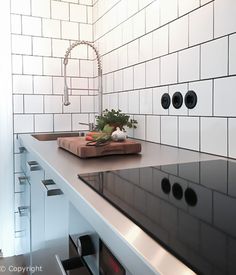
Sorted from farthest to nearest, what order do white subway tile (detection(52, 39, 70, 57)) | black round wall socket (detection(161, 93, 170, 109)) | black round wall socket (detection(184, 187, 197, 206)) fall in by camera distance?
white subway tile (detection(52, 39, 70, 57)) → black round wall socket (detection(161, 93, 170, 109)) → black round wall socket (detection(184, 187, 197, 206))

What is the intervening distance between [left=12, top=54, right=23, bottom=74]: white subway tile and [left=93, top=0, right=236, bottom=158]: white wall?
0.57 meters

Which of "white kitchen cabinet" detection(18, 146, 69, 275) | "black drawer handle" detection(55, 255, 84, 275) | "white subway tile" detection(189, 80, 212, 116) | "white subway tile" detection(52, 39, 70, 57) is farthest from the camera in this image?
"white subway tile" detection(52, 39, 70, 57)

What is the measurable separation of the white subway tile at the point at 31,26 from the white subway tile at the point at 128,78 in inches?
27.0

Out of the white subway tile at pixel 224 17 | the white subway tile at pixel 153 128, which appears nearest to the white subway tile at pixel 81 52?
the white subway tile at pixel 153 128

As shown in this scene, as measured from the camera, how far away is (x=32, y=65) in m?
1.89

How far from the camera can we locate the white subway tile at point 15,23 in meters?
1.83

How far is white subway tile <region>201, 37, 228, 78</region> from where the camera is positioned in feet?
3.06

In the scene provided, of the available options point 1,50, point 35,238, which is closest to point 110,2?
point 1,50

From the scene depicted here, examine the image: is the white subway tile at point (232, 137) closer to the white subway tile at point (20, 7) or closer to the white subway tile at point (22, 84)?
the white subway tile at point (22, 84)

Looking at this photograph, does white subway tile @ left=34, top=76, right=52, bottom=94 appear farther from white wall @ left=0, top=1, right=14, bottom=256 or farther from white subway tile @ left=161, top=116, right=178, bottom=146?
white subway tile @ left=161, top=116, right=178, bottom=146

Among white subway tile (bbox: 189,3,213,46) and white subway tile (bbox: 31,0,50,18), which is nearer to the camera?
white subway tile (bbox: 189,3,213,46)

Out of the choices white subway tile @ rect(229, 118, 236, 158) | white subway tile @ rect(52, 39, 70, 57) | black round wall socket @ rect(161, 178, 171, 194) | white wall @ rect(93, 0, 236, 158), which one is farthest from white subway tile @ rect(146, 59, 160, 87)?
white subway tile @ rect(52, 39, 70, 57)

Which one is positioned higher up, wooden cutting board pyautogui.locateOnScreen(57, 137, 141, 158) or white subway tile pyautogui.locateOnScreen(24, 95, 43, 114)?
white subway tile pyautogui.locateOnScreen(24, 95, 43, 114)

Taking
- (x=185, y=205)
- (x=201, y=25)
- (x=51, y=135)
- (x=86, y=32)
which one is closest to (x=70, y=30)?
(x=86, y=32)
